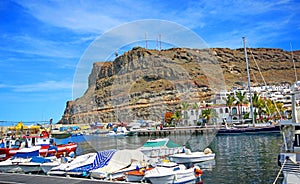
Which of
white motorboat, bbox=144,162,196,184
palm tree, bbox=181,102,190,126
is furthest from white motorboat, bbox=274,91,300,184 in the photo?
palm tree, bbox=181,102,190,126

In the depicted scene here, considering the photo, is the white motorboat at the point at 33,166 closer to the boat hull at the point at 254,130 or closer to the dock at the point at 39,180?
the dock at the point at 39,180

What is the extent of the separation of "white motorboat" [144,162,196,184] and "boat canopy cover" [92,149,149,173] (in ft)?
6.09

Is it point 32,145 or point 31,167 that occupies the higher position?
point 32,145

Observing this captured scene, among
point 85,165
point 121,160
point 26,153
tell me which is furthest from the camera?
point 26,153

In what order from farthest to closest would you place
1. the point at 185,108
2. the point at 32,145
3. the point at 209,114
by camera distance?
the point at 209,114, the point at 185,108, the point at 32,145

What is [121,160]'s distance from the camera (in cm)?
1820

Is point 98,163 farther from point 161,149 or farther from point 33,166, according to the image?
point 161,149

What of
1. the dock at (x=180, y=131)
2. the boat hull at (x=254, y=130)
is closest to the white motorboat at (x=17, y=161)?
the dock at (x=180, y=131)

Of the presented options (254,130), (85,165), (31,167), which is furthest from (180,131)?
(85,165)

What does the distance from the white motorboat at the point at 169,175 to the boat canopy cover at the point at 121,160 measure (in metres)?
1.86

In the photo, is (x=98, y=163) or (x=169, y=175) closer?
(x=169, y=175)

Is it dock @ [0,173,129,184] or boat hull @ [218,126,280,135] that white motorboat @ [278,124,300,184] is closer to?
dock @ [0,173,129,184]

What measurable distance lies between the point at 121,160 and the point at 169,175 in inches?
133

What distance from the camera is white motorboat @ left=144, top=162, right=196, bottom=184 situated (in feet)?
52.8
